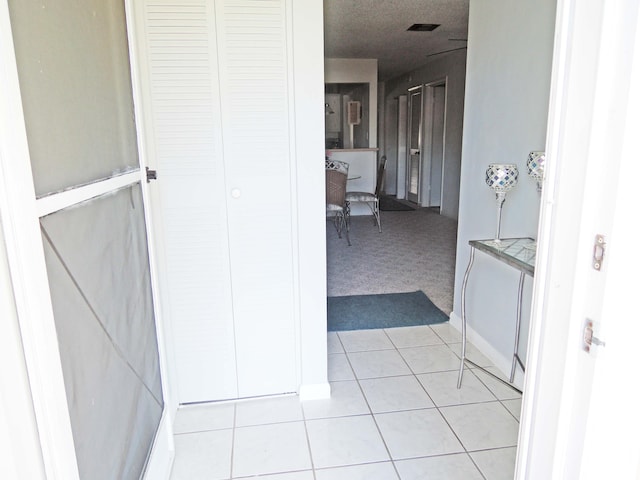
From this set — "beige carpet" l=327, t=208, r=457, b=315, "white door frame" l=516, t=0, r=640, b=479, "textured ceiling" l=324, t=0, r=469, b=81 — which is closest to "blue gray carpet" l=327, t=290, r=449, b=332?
"beige carpet" l=327, t=208, r=457, b=315

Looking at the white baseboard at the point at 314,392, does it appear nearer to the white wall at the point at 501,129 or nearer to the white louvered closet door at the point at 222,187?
the white louvered closet door at the point at 222,187

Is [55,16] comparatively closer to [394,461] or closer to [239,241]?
[239,241]

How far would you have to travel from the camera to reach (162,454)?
1628 millimetres

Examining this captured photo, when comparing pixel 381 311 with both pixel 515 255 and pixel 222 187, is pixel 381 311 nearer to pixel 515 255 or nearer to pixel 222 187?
pixel 515 255

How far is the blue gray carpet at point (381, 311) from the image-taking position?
9.77 feet

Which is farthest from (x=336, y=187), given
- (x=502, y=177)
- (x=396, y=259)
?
(x=502, y=177)

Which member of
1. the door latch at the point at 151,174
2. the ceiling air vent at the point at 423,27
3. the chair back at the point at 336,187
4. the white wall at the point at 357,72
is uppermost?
the ceiling air vent at the point at 423,27

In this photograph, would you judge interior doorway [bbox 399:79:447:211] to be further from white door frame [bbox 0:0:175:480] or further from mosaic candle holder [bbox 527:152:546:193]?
white door frame [bbox 0:0:175:480]

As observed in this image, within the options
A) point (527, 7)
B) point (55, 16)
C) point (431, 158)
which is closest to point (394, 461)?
point (55, 16)

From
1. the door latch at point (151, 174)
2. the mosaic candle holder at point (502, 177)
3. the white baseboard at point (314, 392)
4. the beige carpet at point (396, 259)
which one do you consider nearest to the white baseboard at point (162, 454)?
the white baseboard at point (314, 392)

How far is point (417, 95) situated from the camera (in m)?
7.60

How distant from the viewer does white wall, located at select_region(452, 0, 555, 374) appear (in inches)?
79.8

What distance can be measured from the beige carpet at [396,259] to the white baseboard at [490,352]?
0.85ft

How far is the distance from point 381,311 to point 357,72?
182 inches
